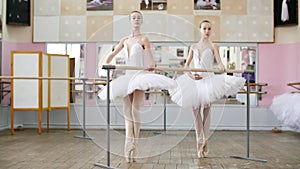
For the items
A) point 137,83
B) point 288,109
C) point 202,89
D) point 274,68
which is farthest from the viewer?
point 274,68

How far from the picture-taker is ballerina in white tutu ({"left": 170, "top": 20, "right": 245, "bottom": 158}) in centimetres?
391

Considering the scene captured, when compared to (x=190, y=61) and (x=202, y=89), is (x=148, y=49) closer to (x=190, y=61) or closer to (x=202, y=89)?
(x=190, y=61)

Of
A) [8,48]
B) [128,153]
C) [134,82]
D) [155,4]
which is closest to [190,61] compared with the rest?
[134,82]

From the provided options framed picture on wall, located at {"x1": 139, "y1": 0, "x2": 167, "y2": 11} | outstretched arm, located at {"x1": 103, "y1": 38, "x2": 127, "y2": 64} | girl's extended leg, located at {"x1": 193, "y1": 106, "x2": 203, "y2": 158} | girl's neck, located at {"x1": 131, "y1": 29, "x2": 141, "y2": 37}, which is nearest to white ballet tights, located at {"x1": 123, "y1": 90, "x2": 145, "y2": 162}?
outstretched arm, located at {"x1": 103, "y1": 38, "x2": 127, "y2": 64}

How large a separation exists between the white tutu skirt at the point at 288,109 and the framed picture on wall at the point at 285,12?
1282mm

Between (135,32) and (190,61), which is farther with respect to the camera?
(190,61)

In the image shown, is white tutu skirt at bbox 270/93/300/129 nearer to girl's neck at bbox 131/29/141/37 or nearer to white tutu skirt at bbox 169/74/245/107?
white tutu skirt at bbox 169/74/245/107

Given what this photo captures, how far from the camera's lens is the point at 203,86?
13.2 ft

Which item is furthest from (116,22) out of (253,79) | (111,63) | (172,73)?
(253,79)

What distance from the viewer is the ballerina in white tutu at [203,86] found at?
12.8ft

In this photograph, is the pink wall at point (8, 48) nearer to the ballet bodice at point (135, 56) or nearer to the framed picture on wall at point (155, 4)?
the framed picture on wall at point (155, 4)

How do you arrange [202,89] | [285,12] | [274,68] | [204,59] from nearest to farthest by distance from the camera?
[202,89], [204,59], [285,12], [274,68]

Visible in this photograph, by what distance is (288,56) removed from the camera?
7.34 meters

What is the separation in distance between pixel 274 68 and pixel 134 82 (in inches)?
175
